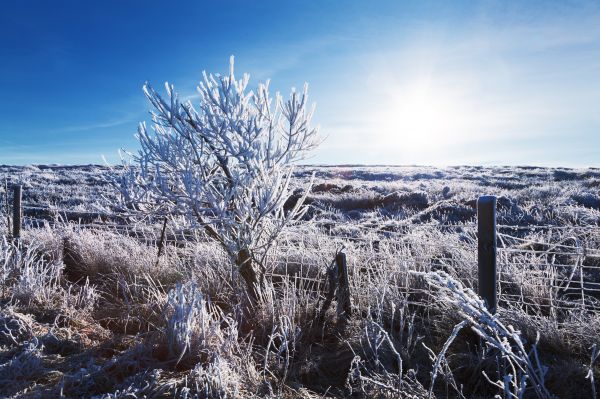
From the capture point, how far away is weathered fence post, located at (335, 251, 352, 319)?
4527mm

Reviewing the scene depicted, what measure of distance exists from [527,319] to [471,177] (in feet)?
94.3

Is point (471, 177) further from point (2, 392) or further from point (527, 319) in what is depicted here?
point (2, 392)

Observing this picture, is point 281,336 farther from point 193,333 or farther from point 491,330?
point 491,330

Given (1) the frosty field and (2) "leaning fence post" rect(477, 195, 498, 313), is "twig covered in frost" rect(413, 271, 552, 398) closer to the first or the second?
(1) the frosty field

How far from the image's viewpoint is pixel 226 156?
423 cm

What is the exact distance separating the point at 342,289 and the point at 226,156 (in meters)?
1.76

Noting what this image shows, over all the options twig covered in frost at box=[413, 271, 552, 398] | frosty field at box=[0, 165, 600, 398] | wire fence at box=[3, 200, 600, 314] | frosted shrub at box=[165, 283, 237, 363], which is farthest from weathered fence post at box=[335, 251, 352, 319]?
twig covered in frost at box=[413, 271, 552, 398]

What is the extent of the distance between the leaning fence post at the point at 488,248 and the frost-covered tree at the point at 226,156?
168 centimetres

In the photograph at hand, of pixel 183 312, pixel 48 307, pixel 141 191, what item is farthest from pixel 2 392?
pixel 141 191

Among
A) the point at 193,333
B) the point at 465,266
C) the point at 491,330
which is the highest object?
the point at 491,330

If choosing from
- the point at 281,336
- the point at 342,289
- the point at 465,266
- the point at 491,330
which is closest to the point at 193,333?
the point at 281,336

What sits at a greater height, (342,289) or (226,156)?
(226,156)

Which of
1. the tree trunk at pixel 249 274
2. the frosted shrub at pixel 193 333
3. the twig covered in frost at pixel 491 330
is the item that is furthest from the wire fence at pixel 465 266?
the twig covered in frost at pixel 491 330

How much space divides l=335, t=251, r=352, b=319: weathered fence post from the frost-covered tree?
75 centimetres
